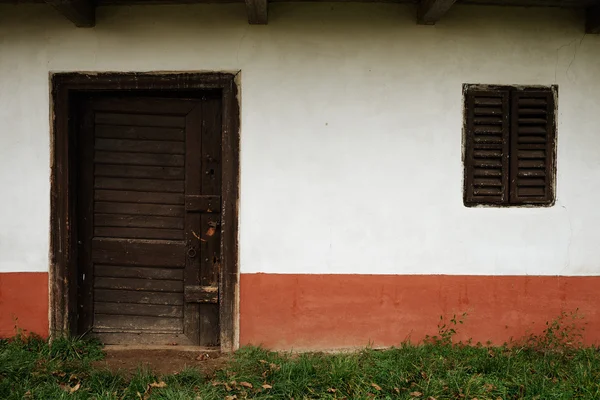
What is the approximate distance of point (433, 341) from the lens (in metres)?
4.12

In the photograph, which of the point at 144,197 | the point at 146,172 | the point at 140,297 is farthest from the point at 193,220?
the point at 140,297

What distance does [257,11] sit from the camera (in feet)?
12.4

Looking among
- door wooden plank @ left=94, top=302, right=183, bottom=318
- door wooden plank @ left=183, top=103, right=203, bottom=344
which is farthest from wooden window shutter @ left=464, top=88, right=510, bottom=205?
door wooden plank @ left=94, top=302, right=183, bottom=318

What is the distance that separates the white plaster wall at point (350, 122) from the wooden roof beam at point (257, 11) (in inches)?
3.7

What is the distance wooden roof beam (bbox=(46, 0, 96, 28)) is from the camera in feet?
11.9

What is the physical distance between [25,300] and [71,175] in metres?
1.15

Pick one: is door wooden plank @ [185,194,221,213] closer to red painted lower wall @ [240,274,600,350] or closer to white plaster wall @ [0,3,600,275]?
white plaster wall @ [0,3,600,275]

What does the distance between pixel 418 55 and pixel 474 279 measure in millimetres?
1996

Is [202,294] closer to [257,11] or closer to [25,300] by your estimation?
[25,300]

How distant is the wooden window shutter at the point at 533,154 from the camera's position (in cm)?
412

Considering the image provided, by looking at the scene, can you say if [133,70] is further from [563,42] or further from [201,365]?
[563,42]

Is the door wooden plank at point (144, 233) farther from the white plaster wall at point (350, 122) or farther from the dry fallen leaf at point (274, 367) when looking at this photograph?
the dry fallen leaf at point (274, 367)

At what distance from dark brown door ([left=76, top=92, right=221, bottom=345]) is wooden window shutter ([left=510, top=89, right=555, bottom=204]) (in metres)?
2.61

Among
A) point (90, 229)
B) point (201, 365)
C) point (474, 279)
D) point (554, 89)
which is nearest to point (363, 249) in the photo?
point (474, 279)
